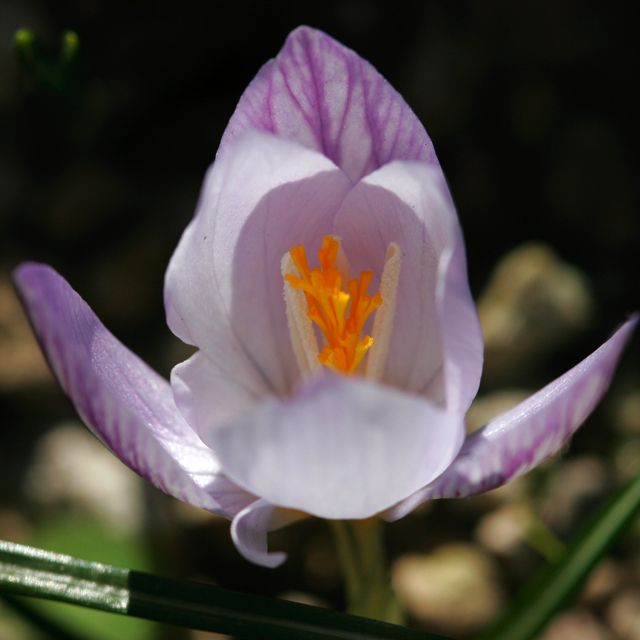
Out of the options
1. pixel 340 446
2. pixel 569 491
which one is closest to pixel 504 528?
pixel 569 491

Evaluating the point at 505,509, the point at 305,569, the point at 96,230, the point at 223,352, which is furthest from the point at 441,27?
the point at 223,352

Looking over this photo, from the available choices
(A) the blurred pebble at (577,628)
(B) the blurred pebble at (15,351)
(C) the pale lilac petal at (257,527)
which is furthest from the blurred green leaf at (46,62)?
(A) the blurred pebble at (577,628)

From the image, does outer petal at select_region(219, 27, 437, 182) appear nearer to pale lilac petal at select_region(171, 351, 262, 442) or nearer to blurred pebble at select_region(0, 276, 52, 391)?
pale lilac petal at select_region(171, 351, 262, 442)

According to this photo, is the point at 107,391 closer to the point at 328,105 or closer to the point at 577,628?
the point at 328,105

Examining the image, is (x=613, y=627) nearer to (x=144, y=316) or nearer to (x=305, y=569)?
(x=305, y=569)

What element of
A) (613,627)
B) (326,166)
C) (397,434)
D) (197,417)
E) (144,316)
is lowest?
(613,627)

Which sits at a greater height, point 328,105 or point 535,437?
point 328,105

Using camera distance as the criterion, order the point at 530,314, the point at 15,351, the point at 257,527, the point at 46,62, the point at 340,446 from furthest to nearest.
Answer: the point at 15,351, the point at 530,314, the point at 46,62, the point at 257,527, the point at 340,446
